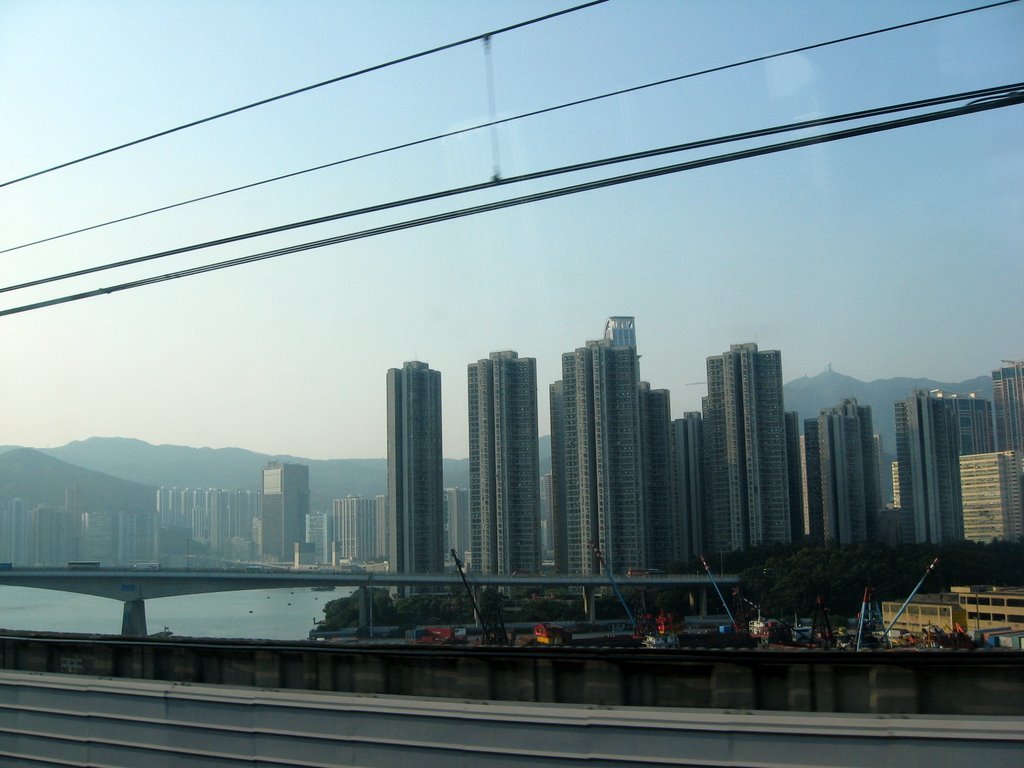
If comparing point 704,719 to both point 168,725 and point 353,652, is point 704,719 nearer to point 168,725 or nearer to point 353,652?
point 353,652

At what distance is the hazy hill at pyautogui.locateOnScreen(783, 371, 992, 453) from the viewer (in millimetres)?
11133

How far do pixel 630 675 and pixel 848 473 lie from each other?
13337 millimetres

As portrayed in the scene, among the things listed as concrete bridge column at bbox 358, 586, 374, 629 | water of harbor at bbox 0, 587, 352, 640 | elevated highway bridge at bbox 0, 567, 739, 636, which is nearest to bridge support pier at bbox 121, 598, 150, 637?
elevated highway bridge at bbox 0, 567, 739, 636

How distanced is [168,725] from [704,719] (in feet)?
8.21

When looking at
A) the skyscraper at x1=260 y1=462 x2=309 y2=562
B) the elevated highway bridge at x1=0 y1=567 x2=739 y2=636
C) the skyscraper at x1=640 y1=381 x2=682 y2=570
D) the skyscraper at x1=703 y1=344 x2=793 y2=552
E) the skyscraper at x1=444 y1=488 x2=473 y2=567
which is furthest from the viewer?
the skyscraper at x1=640 y1=381 x2=682 y2=570

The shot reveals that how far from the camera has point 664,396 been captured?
2098 centimetres

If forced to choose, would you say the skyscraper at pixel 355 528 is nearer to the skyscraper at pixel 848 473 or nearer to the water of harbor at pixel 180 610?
the water of harbor at pixel 180 610

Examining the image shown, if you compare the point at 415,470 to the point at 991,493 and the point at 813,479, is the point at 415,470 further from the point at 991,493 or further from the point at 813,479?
the point at 991,493

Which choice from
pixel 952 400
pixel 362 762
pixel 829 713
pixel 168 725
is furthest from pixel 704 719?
pixel 952 400

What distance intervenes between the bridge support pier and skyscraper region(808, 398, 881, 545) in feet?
42.2

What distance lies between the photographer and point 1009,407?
40.0 ft

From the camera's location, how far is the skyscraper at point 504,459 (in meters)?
19.0

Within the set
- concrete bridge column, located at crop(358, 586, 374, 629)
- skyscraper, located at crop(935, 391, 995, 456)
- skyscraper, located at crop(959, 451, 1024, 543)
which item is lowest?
concrete bridge column, located at crop(358, 586, 374, 629)

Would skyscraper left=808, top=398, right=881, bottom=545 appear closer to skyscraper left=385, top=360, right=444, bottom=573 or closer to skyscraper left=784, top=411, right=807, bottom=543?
skyscraper left=784, top=411, right=807, bottom=543
